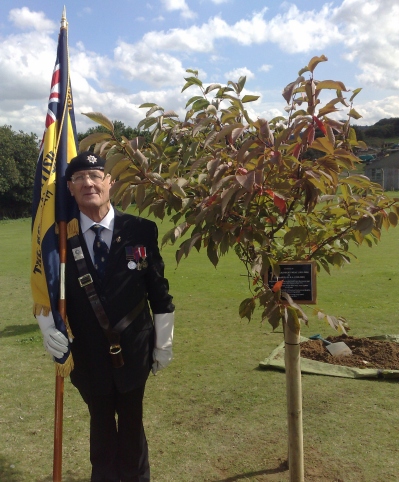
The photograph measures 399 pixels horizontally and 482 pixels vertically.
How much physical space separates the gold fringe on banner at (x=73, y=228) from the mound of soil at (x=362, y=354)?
12.3 ft

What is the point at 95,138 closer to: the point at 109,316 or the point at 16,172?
the point at 109,316

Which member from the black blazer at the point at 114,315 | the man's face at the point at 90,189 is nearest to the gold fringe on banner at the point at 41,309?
the black blazer at the point at 114,315

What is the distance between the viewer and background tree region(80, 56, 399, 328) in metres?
2.26

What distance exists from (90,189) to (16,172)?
5157cm

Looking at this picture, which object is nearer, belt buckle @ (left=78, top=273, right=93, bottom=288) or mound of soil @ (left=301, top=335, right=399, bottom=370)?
belt buckle @ (left=78, top=273, right=93, bottom=288)

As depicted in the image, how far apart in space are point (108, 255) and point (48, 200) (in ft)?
1.75

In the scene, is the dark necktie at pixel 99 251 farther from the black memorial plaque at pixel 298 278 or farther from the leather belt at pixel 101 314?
the black memorial plaque at pixel 298 278

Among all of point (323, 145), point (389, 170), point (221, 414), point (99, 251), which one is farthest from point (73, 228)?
point (389, 170)

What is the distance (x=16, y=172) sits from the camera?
51094 mm

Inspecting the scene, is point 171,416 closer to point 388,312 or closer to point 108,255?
point 108,255

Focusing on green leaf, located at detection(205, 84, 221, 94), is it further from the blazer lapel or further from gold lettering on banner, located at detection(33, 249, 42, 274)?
gold lettering on banner, located at detection(33, 249, 42, 274)

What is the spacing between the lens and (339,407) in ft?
15.5

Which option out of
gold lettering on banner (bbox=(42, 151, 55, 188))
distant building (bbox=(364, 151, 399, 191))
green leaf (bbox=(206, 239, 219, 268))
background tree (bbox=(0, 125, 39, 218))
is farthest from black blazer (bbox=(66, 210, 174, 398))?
distant building (bbox=(364, 151, 399, 191))

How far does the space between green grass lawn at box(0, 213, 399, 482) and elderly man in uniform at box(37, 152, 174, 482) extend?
2.22ft
